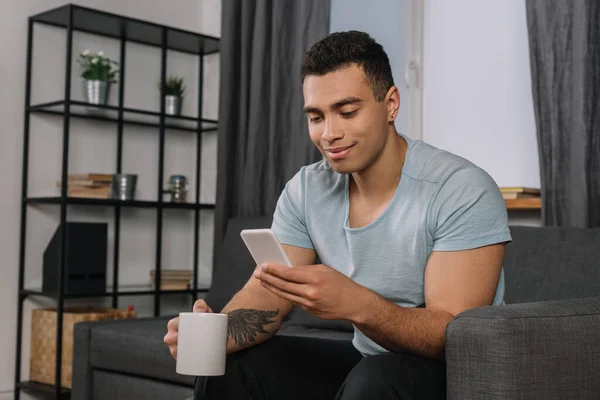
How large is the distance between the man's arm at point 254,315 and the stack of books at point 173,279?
2.14 metres

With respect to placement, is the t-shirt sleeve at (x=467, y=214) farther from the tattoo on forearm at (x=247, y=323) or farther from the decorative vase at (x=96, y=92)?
the decorative vase at (x=96, y=92)

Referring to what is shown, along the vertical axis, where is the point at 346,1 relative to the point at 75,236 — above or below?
above

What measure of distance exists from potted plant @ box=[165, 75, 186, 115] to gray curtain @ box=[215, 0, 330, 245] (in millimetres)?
328

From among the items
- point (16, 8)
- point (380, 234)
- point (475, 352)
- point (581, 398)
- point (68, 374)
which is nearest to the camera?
point (475, 352)

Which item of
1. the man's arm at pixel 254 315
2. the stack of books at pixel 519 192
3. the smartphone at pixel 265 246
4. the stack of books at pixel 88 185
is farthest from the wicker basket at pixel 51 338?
the smartphone at pixel 265 246

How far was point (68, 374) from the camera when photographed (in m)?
3.49

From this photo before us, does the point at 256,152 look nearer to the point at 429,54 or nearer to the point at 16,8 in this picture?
the point at 429,54

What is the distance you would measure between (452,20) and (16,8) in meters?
1.90


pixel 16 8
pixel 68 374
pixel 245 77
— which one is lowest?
pixel 68 374

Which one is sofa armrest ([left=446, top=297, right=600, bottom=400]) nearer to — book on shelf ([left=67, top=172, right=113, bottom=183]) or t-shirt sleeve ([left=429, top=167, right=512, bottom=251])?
t-shirt sleeve ([left=429, top=167, right=512, bottom=251])

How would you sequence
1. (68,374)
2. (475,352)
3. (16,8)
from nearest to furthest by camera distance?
(475,352) → (68,374) → (16,8)

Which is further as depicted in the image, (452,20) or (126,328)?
(452,20)

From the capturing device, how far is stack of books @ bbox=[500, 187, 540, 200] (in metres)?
2.93

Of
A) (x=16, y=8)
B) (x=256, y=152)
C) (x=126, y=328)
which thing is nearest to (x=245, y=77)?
(x=256, y=152)
